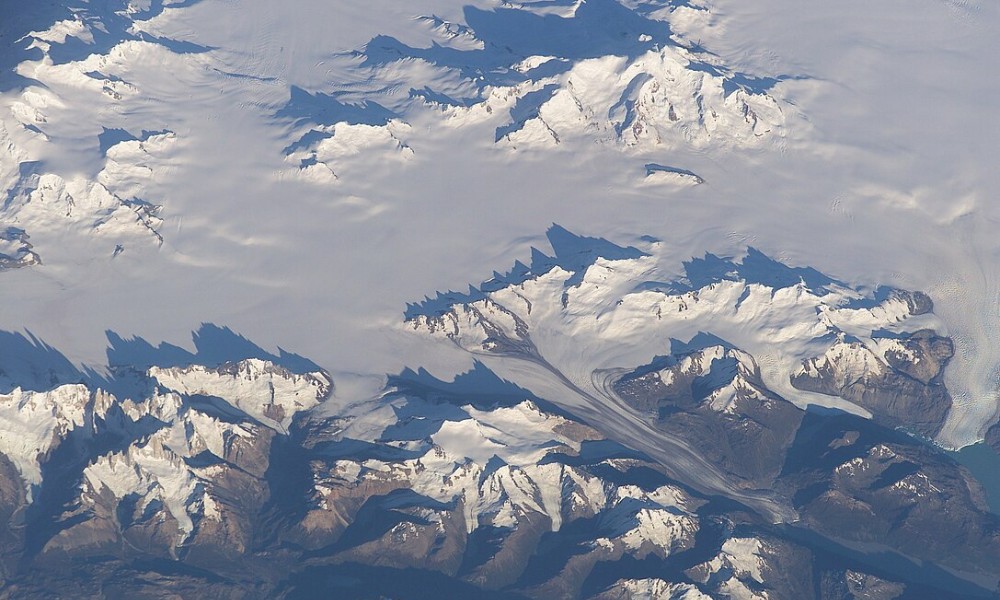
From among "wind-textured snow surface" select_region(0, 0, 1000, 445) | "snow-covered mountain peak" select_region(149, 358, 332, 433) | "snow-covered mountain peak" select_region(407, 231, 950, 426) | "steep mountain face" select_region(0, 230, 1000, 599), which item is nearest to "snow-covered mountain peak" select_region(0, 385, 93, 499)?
"steep mountain face" select_region(0, 230, 1000, 599)

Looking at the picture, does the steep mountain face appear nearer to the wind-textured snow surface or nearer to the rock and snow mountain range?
the rock and snow mountain range

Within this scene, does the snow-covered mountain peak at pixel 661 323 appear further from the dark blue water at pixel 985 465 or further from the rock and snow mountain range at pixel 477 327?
the dark blue water at pixel 985 465

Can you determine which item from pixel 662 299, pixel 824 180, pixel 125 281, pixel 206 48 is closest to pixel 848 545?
pixel 662 299

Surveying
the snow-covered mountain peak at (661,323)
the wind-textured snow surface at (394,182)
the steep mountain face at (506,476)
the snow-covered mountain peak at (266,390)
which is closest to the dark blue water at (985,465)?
the wind-textured snow surface at (394,182)

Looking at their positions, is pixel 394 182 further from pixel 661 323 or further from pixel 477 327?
pixel 661 323

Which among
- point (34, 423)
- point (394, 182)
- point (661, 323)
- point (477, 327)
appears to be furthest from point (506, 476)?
point (394, 182)

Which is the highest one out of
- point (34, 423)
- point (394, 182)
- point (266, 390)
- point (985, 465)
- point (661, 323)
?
point (394, 182)

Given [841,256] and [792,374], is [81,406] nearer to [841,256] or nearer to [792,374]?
[792,374]
